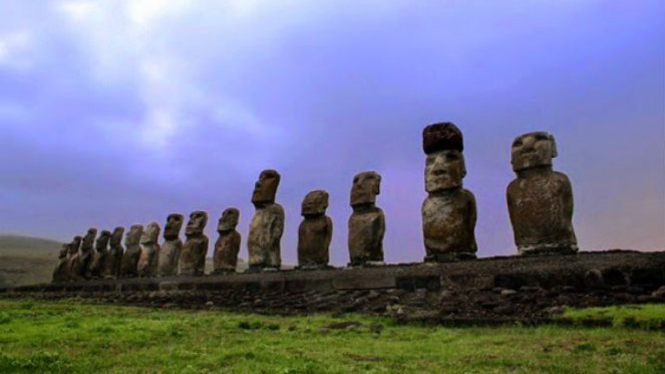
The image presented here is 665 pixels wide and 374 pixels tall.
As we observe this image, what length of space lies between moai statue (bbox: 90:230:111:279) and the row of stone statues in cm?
492

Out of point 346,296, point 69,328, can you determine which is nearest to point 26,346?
point 69,328

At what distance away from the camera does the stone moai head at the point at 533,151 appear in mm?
10502

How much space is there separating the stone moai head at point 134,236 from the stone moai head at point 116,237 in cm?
144

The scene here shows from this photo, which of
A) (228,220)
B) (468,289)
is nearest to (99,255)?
(228,220)

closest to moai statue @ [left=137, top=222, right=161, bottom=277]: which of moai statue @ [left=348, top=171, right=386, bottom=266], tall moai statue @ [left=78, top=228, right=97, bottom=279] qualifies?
tall moai statue @ [left=78, top=228, right=97, bottom=279]

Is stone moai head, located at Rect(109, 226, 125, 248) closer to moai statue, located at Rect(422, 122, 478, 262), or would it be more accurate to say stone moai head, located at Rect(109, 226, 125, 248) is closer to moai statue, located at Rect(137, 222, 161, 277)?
moai statue, located at Rect(137, 222, 161, 277)

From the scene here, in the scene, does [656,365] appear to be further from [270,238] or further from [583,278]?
[270,238]

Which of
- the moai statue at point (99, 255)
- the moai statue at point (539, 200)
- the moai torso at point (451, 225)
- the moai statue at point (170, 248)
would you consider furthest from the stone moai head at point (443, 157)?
the moai statue at point (99, 255)

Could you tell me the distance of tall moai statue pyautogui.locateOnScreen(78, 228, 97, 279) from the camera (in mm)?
27141

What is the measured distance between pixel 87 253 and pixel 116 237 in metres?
2.75

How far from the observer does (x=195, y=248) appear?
19.7 metres

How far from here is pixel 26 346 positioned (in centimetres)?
632

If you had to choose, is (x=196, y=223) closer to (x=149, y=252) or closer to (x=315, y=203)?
(x=149, y=252)

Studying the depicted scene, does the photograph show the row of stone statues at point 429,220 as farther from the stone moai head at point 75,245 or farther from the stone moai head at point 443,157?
the stone moai head at point 75,245
